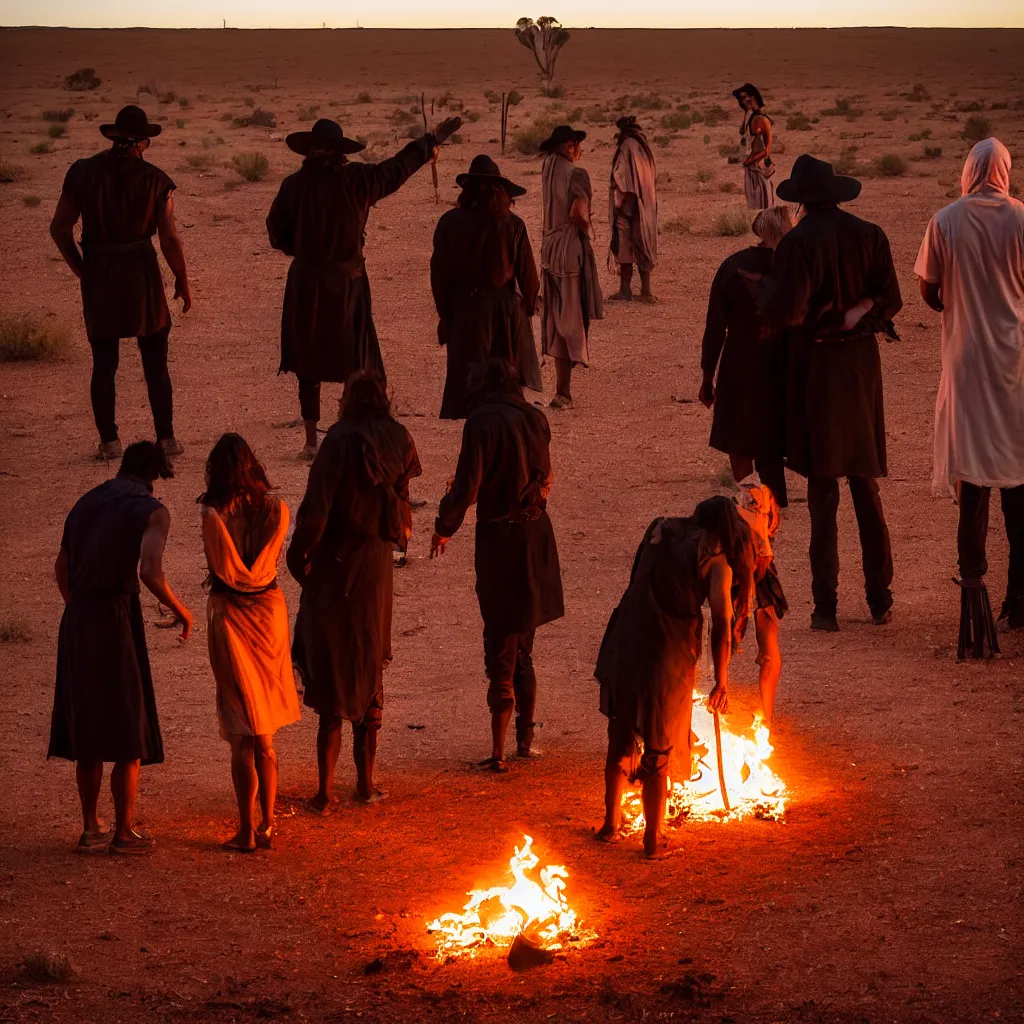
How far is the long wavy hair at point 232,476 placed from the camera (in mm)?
6125

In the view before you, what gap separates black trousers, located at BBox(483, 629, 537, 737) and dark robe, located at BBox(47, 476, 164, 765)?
149cm

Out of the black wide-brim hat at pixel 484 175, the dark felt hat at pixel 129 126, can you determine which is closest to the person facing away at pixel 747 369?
the black wide-brim hat at pixel 484 175

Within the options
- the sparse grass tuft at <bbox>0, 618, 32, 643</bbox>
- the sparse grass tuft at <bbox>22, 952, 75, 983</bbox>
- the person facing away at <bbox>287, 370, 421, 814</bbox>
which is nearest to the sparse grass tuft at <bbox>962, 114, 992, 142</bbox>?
the sparse grass tuft at <bbox>0, 618, 32, 643</bbox>

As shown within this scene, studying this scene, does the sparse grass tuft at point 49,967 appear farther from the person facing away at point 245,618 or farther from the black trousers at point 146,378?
the black trousers at point 146,378

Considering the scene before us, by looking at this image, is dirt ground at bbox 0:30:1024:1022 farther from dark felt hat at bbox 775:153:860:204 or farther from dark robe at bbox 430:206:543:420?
dark felt hat at bbox 775:153:860:204

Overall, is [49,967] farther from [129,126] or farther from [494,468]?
[129,126]

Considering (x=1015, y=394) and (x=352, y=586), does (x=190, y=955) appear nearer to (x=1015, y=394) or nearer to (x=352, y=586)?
(x=352, y=586)

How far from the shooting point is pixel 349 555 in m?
6.57

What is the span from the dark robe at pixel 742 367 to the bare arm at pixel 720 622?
3.18 meters

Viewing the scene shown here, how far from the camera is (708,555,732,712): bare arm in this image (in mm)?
5898

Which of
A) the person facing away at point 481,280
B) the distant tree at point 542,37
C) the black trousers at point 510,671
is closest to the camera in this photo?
the black trousers at point 510,671

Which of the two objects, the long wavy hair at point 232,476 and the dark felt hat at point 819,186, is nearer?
the long wavy hair at point 232,476

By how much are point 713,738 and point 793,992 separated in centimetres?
210

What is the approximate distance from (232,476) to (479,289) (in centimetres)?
449
